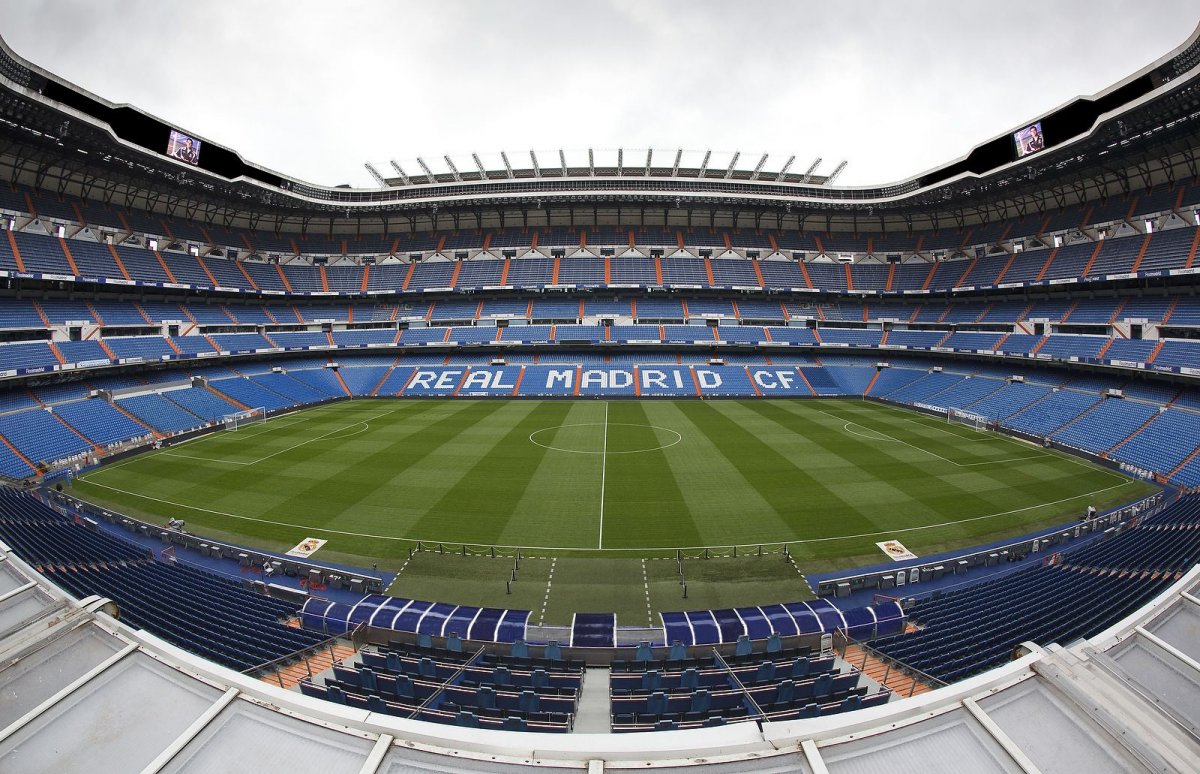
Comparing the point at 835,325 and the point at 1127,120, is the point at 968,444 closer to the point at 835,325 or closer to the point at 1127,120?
the point at 1127,120

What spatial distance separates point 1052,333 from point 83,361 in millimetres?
68127

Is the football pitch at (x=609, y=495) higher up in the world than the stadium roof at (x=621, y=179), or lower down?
lower down

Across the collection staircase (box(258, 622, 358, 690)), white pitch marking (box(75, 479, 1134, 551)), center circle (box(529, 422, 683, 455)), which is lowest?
staircase (box(258, 622, 358, 690))

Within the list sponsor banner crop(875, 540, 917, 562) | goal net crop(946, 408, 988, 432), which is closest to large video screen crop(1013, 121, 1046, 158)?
goal net crop(946, 408, 988, 432)

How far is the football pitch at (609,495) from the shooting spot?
15.7 meters

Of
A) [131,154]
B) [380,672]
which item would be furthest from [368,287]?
[380,672]

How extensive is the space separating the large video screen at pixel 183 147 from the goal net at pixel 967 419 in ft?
196

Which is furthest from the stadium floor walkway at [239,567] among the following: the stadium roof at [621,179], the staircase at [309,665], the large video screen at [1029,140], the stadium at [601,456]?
the large video screen at [1029,140]

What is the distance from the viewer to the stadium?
354 cm

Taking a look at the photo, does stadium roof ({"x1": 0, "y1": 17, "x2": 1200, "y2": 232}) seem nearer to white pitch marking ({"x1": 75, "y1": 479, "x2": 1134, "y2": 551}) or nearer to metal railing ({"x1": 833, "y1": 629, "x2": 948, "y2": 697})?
white pitch marking ({"x1": 75, "y1": 479, "x2": 1134, "y2": 551})

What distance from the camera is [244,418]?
3481 cm

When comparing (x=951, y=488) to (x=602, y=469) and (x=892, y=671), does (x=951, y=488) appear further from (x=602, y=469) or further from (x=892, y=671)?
(x=602, y=469)

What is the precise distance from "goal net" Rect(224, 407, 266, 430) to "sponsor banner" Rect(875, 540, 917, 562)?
38.5 metres

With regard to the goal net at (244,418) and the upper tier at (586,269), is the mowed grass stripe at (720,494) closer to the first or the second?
the upper tier at (586,269)
